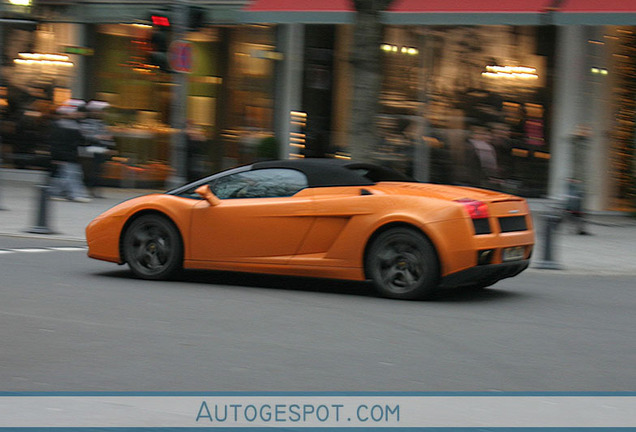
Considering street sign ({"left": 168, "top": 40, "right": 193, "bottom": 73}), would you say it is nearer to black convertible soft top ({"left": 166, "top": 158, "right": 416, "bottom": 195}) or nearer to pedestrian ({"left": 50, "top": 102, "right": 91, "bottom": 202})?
pedestrian ({"left": 50, "top": 102, "right": 91, "bottom": 202})

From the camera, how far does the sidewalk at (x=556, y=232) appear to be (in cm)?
1332

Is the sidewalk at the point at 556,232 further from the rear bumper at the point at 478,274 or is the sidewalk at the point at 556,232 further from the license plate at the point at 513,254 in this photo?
the rear bumper at the point at 478,274

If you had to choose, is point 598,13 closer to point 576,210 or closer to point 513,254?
point 576,210

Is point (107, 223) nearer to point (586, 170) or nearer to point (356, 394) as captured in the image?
point (356, 394)

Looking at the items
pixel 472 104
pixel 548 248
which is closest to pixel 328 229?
pixel 548 248

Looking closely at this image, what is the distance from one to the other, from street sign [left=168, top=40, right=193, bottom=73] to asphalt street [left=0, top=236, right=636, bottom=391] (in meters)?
5.79

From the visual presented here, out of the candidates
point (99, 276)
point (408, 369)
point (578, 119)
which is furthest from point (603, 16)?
point (408, 369)

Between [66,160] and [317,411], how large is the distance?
50.4ft

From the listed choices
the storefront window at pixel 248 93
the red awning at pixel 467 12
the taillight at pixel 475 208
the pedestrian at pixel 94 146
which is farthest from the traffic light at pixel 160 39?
the taillight at pixel 475 208

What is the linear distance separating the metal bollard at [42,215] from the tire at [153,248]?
469 centimetres

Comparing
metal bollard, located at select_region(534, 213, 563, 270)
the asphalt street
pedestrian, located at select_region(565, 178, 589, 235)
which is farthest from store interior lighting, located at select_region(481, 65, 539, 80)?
the asphalt street

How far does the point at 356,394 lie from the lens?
5.78 meters

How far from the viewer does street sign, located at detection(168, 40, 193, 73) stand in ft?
53.0

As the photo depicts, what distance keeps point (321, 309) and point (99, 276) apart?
3.09 m
